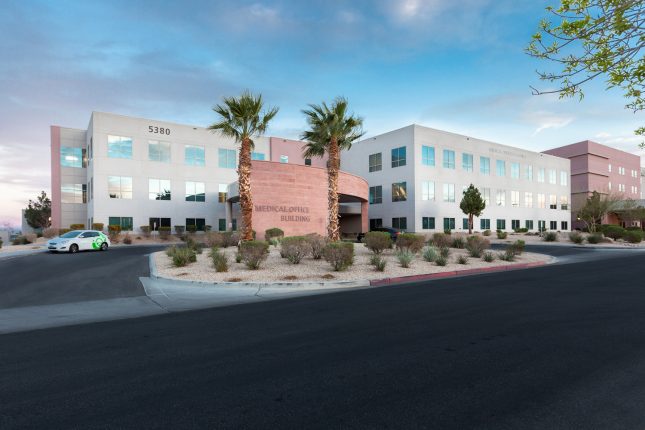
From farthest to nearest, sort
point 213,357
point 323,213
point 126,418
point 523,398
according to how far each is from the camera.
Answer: point 323,213, point 213,357, point 523,398, point 126,418

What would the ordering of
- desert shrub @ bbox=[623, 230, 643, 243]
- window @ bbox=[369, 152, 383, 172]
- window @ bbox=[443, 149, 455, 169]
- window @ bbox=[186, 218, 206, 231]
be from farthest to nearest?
1. window @ bbox=[369, 152, 383, 172]
2. window @ bbox=[443, 149, 455, 169]
3. window @ bbox=[186, 218, 206, 231]
4. desert shrub @ bbox=[623, 230, 643, 243]

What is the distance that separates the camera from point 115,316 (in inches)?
314

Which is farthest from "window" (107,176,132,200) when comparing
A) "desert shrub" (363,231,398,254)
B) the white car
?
"desert shrub" (363,231,398,254)

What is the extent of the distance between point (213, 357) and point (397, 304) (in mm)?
4714

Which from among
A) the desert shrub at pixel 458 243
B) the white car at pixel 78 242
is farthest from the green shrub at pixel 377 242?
the white car at pixel 78 242

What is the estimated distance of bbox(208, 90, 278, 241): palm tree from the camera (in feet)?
70.7

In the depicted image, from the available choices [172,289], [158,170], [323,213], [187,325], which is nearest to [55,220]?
[158,170]

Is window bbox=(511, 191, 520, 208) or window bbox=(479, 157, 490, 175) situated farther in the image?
window bbox=(511, 191, 520, 208)

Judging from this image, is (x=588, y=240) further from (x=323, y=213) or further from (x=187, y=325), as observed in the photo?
(x=187, y=325)

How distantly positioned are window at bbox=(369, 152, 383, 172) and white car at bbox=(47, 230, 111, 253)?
34.8 m

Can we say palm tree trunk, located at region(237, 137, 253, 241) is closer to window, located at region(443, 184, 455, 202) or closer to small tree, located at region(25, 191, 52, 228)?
window, located at region(443, 184, 455, 202)

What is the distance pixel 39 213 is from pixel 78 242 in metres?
40.3

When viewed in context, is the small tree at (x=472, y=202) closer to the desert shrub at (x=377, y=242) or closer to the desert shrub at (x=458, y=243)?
the desert shrub at (x=458, y=243)

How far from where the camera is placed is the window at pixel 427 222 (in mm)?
45375
